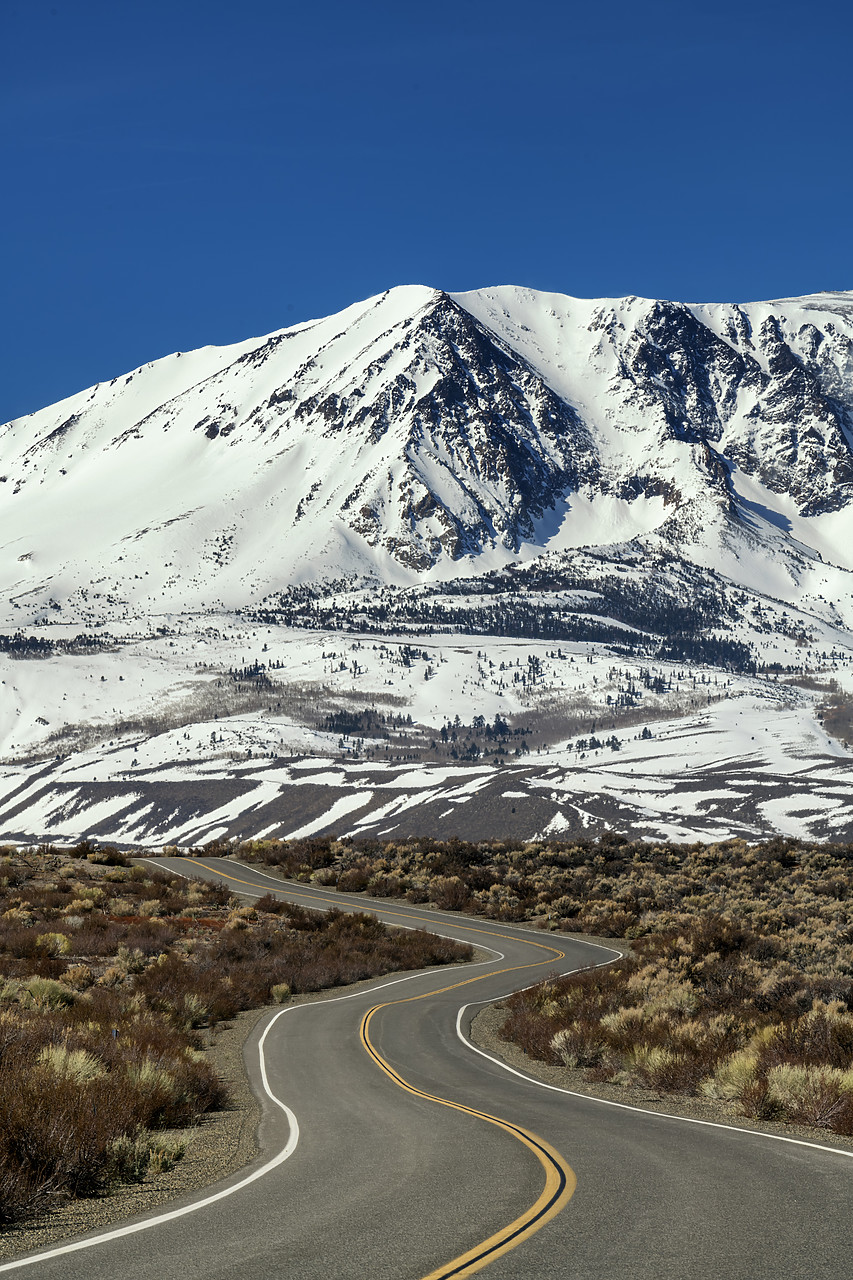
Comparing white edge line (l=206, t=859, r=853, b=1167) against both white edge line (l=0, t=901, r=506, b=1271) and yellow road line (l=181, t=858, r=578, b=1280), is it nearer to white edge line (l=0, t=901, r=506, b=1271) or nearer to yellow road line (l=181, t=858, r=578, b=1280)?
yellow road line (l=181, t=858, r=578, b=1280)

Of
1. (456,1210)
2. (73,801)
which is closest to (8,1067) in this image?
(456,1210)

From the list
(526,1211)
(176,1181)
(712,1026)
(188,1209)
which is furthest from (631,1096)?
(188,1209)

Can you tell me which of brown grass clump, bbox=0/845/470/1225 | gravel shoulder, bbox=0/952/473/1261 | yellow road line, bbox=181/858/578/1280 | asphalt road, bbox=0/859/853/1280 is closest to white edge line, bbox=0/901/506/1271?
asphalt road, bbox=0/859/853/1280

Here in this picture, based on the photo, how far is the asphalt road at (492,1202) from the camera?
23.1 feet

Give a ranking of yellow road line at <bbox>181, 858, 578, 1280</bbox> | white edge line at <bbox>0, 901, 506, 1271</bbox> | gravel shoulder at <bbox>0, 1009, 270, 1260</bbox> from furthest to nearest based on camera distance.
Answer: gravel shoulder at <bbox>0, 1009, 270, 1260</bbox>
white edge line at <bbox>0, 901, 506, 1271</bbox>
yellow road line at <bbox>181, 858, 578, 1280</bbox>

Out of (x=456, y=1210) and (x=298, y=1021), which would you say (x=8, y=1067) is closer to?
(x=456, y=1210)

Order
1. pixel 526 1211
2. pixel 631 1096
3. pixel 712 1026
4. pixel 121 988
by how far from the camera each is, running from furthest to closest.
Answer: pixel 121 988 < pixel 712 1026 < pixel 631 1096 < pixel 526 1211

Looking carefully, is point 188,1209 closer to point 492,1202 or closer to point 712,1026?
point 492,1202

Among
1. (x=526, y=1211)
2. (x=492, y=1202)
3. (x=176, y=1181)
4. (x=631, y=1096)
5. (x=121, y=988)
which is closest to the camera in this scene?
(x=526, y=1211)

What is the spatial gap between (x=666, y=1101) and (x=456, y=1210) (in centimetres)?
812

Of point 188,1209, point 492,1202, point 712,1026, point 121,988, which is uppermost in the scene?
point 188,1209

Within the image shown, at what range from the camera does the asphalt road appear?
7027 millimetres

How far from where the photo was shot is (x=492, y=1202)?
861 centimetres

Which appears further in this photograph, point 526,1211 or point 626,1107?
point 626,1107
